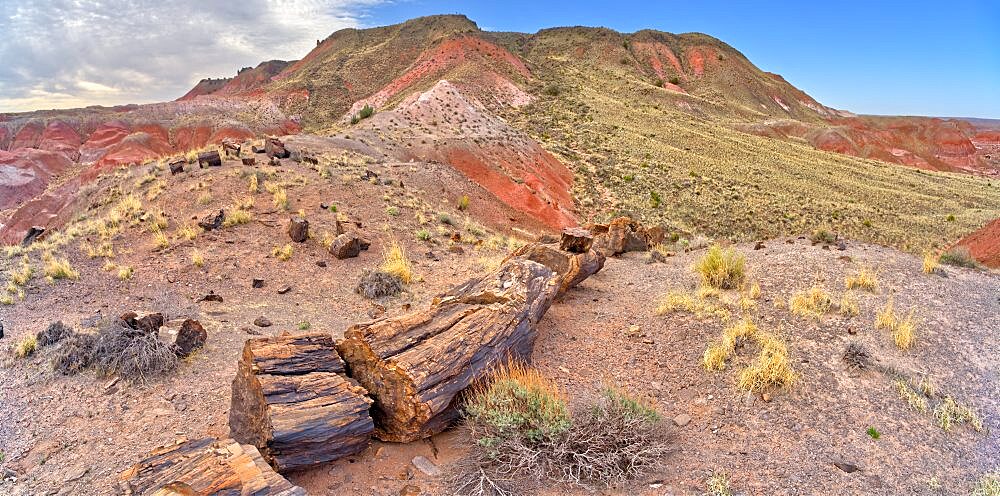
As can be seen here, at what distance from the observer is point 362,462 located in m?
4.98

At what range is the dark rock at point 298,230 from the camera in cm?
1187

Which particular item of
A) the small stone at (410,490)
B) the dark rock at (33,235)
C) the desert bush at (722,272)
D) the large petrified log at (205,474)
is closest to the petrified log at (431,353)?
the small stone at (410,490)

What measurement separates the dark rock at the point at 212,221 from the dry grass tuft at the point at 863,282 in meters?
12.9

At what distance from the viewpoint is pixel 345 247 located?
11492 millimetres

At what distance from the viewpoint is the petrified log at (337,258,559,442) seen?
518cm

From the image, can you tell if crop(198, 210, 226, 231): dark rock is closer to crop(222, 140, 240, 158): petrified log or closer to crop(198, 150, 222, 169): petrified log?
crop(198, 150, 222, 169): petrified log

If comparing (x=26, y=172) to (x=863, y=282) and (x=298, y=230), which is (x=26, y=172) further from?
(x=863, y=282)

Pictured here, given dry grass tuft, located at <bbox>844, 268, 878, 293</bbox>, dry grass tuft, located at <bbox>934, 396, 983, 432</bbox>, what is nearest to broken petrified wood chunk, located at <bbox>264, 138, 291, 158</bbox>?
dry grass tuft, located at <bbox>844, 268, 878, 293</bbox>

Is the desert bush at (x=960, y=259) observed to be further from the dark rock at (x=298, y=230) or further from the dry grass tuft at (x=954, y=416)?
the dark rock at (x=298, y=230)

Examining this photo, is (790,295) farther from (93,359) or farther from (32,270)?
(32,270)

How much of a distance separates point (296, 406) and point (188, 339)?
332cm

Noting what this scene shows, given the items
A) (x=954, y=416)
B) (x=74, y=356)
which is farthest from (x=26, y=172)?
(x=954, y=416)

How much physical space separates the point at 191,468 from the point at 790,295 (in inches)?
331

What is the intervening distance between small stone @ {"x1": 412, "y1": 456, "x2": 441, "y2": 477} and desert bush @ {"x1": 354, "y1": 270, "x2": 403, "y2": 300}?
513 cm
